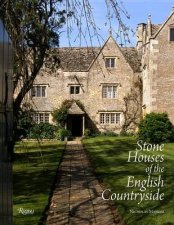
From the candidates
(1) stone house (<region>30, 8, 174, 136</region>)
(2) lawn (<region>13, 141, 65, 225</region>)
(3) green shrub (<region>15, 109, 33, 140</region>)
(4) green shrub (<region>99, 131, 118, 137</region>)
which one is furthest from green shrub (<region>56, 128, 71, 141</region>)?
(3) green shrub (<region>15, 109, 33, 140</region>)

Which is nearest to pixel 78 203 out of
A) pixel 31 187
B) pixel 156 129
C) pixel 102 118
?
pixel 31 187

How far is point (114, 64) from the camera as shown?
38.8 metres

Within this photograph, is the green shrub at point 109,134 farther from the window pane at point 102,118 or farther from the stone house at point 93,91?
the window pane at point 102,118

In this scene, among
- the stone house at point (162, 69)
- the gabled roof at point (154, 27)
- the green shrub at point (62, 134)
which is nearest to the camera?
the stone house at point (162, 69)

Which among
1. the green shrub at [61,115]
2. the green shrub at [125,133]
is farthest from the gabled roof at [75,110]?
the green shrub at [125,133]

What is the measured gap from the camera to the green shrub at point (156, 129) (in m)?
29.0

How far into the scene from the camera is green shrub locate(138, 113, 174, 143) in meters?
29.0

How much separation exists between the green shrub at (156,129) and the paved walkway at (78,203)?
1427cm

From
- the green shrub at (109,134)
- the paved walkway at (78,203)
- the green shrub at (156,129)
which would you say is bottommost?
the green shrub at (109,134)

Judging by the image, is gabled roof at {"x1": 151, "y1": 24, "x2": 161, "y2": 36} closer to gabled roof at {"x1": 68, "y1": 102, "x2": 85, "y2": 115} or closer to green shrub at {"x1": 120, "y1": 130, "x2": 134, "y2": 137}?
green shrub at {"x1": 120, "y1": 130, "x2": 134, "y2": 137}

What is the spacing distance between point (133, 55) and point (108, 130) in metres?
7.76

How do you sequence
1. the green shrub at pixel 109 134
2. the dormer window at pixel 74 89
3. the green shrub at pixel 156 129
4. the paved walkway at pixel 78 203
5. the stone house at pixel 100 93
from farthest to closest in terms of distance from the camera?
the dormer window at pixel 74 89, the stone house at pixel 100 93, the green shrub at pixel 109 134, the green shrub at pixel 156 129, the paved walkway at pixel 78 203

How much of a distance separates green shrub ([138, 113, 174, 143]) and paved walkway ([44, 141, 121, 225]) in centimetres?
1427

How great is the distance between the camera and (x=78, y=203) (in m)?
10.1
